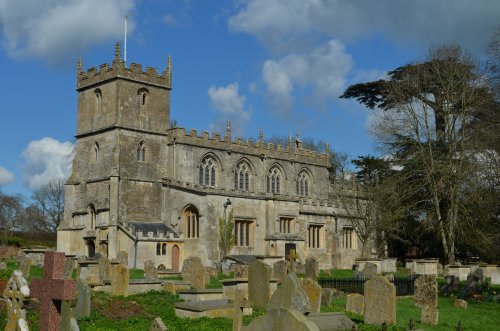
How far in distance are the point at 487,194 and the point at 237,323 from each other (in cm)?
1993

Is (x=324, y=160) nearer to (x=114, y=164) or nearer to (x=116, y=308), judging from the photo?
(x=114, y=164)

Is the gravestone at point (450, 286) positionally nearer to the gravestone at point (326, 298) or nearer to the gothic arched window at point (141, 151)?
the gravestone at point (326, 298)

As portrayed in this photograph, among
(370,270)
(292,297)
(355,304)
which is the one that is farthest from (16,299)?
(370,270)

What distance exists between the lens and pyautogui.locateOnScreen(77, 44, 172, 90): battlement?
39.8 metres

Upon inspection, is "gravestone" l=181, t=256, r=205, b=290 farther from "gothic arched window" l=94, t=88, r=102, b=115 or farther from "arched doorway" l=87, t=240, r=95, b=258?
"gothic arched window" l=94, t=88, r=102, b=115

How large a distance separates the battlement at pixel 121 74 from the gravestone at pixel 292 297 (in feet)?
101

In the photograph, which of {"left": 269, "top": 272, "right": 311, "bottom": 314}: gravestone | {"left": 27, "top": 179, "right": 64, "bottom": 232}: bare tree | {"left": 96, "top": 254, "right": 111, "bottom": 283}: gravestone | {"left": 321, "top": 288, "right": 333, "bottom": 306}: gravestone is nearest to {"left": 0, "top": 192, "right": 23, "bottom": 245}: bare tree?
A: {"left": 27, "top": 179, "right": 64, "bottom": 232}: bare tree

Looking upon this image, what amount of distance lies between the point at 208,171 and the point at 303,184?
903cm

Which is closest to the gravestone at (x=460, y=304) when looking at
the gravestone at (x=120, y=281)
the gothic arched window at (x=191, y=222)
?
the gravestone at (x=120, y=281)

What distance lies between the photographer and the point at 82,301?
1445cm

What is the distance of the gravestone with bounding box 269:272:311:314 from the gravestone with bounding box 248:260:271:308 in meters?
5.46

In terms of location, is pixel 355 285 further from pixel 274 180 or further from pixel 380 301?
pixel 274 180

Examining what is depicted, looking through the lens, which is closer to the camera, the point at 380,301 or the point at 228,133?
the point at 380,301

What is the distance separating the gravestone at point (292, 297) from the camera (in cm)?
1006
